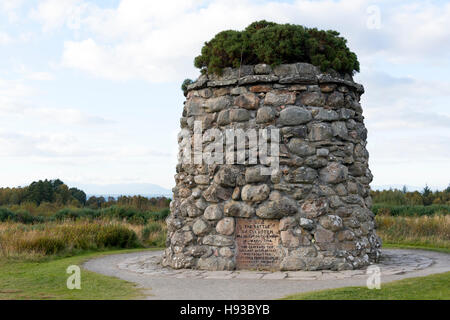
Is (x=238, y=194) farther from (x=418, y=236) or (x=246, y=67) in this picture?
(x=418, y=236)

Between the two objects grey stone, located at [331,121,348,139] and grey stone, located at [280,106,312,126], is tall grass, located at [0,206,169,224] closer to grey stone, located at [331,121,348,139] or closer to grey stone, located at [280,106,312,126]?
grey stone, located at [280,106,312,126]

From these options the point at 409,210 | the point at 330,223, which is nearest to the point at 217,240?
the point at 330,223

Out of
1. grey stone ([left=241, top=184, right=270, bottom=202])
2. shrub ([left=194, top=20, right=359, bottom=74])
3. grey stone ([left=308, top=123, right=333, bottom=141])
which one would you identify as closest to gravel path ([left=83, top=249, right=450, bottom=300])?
grey stone ([left=241, top=184, right=270, bottom=202])

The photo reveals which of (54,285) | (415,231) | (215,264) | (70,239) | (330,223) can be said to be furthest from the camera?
(415,231)

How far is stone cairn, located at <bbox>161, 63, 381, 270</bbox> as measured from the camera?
27.4 ft

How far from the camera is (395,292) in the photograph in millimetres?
5961

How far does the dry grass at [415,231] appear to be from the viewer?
1363 cm

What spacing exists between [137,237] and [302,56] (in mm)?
7712

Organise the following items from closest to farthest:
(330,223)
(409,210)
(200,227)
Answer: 1. (330,223)
2. (200,227)
3. (409,210)

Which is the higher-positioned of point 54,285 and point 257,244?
point 257,244

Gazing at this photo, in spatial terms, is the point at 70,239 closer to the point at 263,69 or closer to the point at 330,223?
the point at 263,69

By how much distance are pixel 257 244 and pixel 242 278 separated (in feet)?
3.21

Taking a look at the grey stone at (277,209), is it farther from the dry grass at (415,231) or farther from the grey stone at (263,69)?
the dry grass at (415,231)
